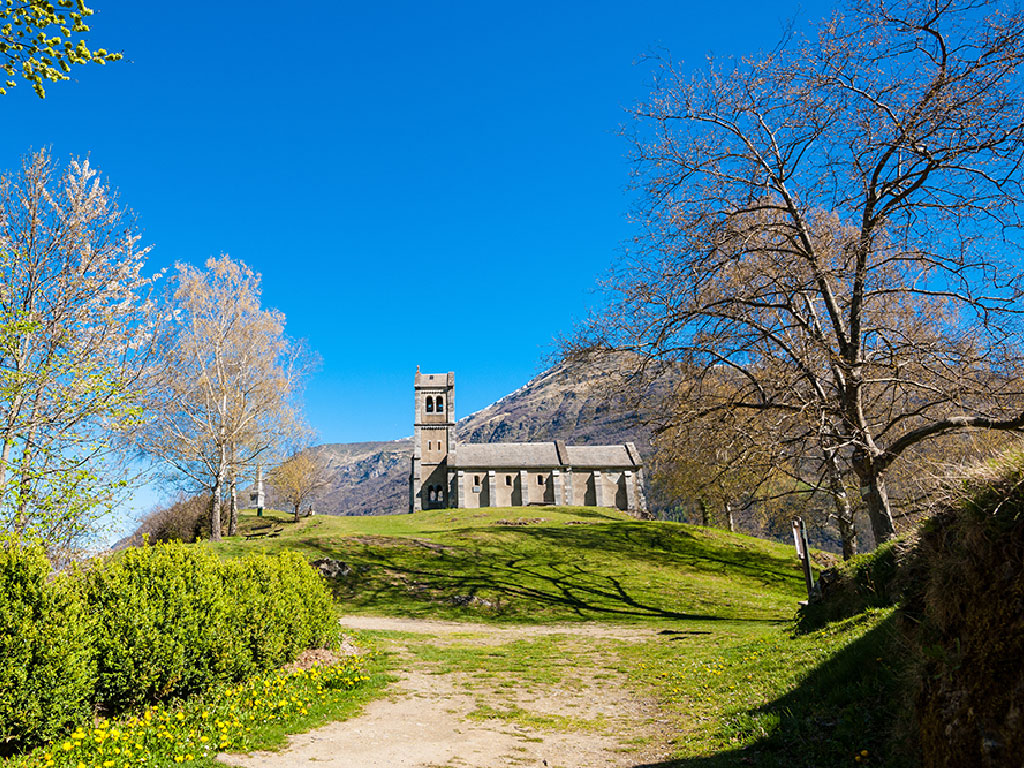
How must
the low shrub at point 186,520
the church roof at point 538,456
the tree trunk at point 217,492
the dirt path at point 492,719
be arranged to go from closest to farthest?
the dirt path at point 492,719 < the tree trunk at point 217,492 < the low shrub at point 186,520 < the church roof at point 538,456

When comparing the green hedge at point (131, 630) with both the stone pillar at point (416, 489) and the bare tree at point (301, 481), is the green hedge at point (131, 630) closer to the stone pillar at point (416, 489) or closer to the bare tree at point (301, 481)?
the bare tree at point (301, 481)

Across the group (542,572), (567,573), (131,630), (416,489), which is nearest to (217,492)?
(542,572)

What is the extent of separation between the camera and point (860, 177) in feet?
38.4

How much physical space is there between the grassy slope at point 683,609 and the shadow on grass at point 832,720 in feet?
0.07

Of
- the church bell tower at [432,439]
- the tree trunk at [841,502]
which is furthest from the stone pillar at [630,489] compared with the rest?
the tree trunk at [841,502]

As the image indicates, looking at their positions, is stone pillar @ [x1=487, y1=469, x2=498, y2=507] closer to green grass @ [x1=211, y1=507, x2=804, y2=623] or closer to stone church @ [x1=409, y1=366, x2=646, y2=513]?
stone church @ [x1=409, y1=366, x2=646, y2=513]

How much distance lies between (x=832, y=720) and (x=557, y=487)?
2441 inches

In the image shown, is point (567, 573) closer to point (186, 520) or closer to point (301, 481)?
point (186, 520)

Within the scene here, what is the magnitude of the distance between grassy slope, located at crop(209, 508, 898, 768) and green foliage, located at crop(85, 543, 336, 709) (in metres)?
4.56

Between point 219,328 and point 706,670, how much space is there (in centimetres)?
2626

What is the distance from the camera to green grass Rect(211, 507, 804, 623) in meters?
20.0

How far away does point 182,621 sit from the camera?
312 inches

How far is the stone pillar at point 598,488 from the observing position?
6844 cm

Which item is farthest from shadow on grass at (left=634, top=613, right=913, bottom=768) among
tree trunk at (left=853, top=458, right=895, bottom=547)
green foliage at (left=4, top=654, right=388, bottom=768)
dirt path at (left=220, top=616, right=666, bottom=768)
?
tree trunk at (left=853, top=458, right=895, bottom=547)
